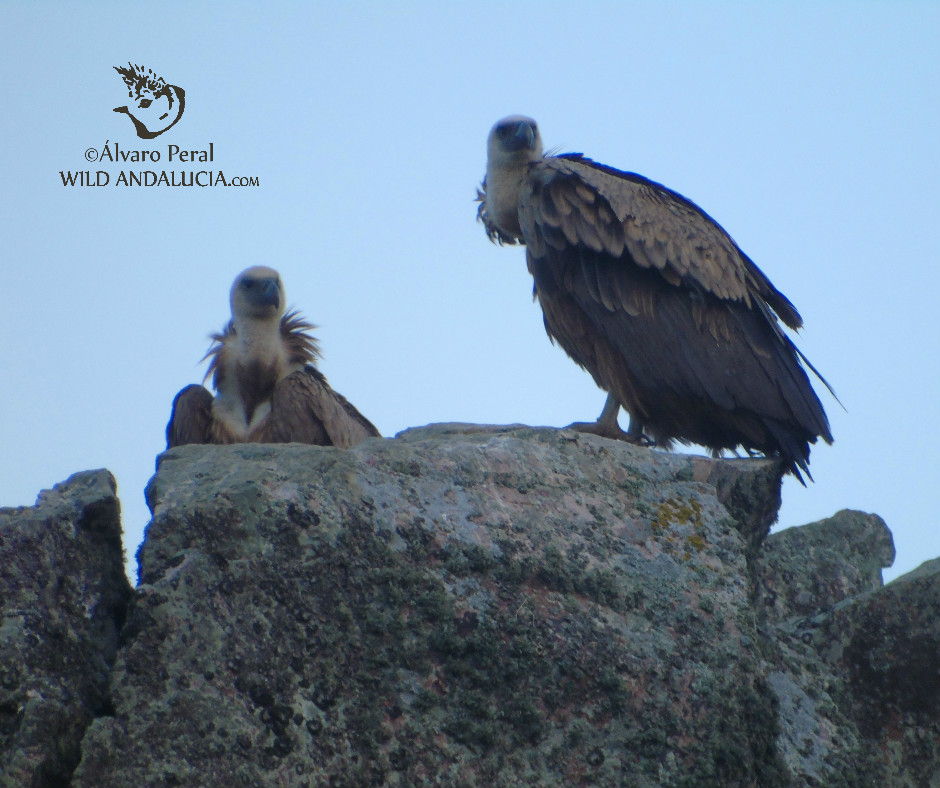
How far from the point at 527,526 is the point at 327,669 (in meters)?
0.90

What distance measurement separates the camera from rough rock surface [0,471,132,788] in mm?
2953

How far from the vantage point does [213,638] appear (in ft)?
10.3

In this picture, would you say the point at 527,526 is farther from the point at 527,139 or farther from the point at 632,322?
the point at 527,139

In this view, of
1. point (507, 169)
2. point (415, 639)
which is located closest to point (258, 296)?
point (507, 169)

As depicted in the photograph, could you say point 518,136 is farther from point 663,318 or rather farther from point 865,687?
point 865,687

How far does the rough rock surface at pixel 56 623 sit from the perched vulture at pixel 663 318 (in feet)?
11.0

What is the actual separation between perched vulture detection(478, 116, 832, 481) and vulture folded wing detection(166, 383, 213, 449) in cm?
201

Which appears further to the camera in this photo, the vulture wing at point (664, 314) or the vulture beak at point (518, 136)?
the vulture beak at point (518, 136)

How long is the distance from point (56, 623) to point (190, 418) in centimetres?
325

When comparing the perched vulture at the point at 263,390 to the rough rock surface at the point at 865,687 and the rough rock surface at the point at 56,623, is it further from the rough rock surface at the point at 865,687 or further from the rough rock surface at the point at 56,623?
the rough rock surface at the point at 865,687

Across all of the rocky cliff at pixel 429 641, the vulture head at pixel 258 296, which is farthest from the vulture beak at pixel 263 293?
the rocky cliff at pixel 429 641

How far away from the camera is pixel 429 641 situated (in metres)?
3.39

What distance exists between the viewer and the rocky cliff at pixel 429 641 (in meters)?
3.06

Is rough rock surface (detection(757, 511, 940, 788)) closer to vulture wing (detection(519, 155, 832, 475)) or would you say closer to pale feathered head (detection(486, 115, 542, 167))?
vulture wing (detection(519, 155, 832, 475))
